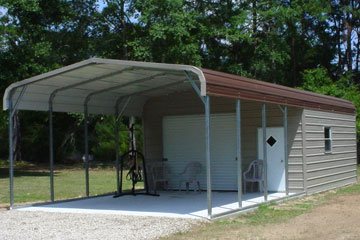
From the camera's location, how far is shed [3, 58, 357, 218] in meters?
9.54

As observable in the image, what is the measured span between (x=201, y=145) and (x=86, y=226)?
543 cm

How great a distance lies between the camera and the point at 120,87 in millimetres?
10672

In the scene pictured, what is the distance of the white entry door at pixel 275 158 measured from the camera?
461 inches

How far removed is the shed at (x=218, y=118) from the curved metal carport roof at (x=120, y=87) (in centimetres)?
2

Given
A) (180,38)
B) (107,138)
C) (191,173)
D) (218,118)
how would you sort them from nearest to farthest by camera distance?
(218,118) → (191,173) → (180,38) → (107,138)

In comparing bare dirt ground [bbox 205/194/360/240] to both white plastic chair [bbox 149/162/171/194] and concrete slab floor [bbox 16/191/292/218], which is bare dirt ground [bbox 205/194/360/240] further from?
white plastic chair [bbox 149/162/171/194]

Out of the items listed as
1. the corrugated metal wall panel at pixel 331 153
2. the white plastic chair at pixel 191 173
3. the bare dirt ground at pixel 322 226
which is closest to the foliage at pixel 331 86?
the corrugated metal wall panel at pixel 331 153

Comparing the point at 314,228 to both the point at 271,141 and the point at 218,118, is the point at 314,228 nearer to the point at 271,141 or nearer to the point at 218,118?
the point at 271,141

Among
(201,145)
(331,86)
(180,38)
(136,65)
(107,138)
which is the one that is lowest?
(201,145)

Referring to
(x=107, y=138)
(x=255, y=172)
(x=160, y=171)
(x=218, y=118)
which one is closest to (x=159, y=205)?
(x=255, y=172)

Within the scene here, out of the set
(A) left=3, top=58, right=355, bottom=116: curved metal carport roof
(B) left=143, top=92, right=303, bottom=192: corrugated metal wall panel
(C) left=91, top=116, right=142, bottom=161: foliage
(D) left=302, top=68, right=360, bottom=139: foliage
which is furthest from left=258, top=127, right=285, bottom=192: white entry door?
(C) left=91, top=116, right=142, bottom=161: foliage

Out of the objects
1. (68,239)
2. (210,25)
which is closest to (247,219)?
(68,239)

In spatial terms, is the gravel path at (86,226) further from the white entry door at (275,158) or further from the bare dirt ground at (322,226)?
the white entry door at (275,158)

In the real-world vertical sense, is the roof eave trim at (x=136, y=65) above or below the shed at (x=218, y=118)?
above
